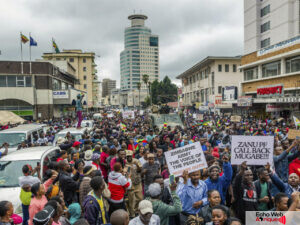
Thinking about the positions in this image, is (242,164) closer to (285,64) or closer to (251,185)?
(251,185)

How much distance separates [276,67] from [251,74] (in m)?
6.08

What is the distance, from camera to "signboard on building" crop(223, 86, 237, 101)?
36062mm

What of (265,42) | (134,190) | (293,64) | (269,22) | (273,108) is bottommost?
(134,190)

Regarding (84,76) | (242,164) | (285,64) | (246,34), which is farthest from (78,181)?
(84,76)

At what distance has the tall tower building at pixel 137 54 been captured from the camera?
6516 inches

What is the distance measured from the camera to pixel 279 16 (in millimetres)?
40656

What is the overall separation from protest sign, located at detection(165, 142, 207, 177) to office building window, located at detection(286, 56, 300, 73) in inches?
1081

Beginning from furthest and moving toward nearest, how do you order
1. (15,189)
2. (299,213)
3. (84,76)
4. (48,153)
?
(84,76)
(48,153)
(15,189)
(299,213)

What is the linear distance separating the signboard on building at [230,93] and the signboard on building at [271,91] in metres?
4.27

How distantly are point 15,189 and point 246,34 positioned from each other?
53987mm

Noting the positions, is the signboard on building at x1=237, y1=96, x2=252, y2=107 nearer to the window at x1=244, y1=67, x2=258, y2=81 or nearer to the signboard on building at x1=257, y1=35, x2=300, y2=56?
the window at x1=244, y1=67, x2=258, y2=81

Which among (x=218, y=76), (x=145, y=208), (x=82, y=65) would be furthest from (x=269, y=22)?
(x=82, y=65)

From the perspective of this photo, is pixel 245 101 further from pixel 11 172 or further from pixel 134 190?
pixel 11 172

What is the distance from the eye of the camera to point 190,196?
4160mm
